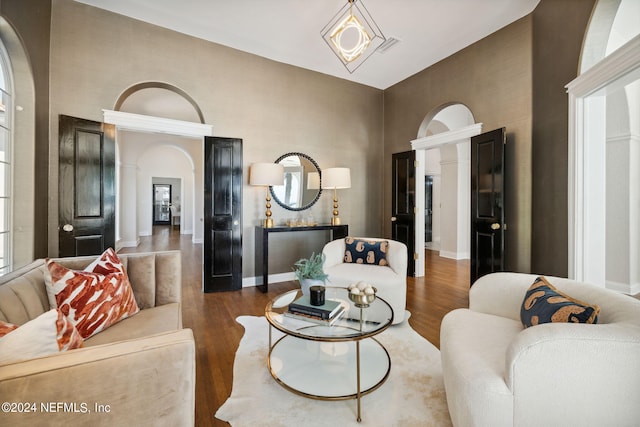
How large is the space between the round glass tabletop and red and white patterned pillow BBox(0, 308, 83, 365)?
0.96 meters

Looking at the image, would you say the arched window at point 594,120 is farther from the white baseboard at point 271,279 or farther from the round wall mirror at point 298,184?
the white baseboard at point 271,279

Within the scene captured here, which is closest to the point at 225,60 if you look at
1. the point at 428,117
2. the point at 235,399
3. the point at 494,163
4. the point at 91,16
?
the point at 91,16

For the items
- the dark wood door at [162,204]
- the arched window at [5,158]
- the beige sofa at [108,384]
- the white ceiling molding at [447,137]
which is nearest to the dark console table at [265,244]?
the white ceiling molding at [447,137]

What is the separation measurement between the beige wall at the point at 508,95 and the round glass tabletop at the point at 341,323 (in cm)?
221

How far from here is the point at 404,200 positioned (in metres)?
4.54

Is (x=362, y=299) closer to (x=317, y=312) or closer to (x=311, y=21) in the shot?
(x=317, y=312)

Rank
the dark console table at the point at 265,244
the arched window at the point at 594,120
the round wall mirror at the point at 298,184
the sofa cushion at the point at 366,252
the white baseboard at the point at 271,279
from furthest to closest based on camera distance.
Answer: the round wall mirror at the point at 298,184 → the white baseboard at the point at 271,279 → the dark console table at the point at 265,244 → the sofa cushion at the point at 366,252 → the arched window at the point at 594,120

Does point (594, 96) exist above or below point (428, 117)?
below

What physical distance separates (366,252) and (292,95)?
2.72 meters

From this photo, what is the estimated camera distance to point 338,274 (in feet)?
9.10

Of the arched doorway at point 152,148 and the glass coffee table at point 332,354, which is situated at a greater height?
the arched doorway at point 152,148

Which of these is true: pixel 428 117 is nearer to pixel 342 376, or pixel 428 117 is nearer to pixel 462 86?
pixel 462 86

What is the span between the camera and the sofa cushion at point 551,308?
120 centimetres

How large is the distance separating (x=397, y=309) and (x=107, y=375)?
231 cm
